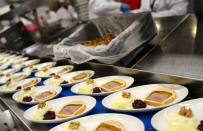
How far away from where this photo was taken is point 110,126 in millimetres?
1115

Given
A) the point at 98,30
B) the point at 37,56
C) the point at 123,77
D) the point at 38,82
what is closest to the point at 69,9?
the point at 37,56

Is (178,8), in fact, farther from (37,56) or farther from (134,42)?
(37,56)

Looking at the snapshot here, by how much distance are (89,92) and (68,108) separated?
0.83 feet

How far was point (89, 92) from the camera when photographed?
5.42ft

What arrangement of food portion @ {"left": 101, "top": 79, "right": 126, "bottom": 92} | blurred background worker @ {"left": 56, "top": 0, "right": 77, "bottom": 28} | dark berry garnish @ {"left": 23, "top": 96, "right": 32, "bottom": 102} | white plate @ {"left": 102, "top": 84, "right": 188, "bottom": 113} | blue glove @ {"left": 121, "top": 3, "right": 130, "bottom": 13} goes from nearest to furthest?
white plate @ {"left": 102, "top": 84, "right": 188, "bottom": 113} < food portion @ {"left": 101, "top": 79, "right": 126, "bottom": 92} < dark berry garnish @ {"left": 23, "top": 96, "right": 32, "bottom": 102} < blue glove @ {"left": 121, "top": 3, "right": 130, "bottom": 13} < blurred background worker @ {"left": 56, "top": 0, "right": 77, "bottom": 28}

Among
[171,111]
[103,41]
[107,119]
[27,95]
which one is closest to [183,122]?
[171,111]

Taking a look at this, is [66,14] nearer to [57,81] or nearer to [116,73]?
[57,81]

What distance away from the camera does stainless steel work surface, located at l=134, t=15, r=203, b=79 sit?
1.60 meters

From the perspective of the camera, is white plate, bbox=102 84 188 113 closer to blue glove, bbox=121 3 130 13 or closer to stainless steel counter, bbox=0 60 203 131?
stainless steel counter, bbox=0 60 203 131

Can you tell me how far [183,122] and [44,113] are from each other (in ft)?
3.00

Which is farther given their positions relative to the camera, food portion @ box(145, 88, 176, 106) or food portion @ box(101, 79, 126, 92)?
food portion @ box(101, 79, 126, 92)

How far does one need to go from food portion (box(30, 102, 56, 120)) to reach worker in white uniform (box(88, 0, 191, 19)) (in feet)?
9.09

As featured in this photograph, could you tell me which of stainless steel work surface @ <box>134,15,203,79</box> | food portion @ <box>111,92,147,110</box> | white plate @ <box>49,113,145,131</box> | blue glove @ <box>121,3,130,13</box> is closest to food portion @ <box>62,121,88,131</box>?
white plate @ <box>49,113,145,131</box>

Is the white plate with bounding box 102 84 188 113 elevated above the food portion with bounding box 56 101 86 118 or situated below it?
above
